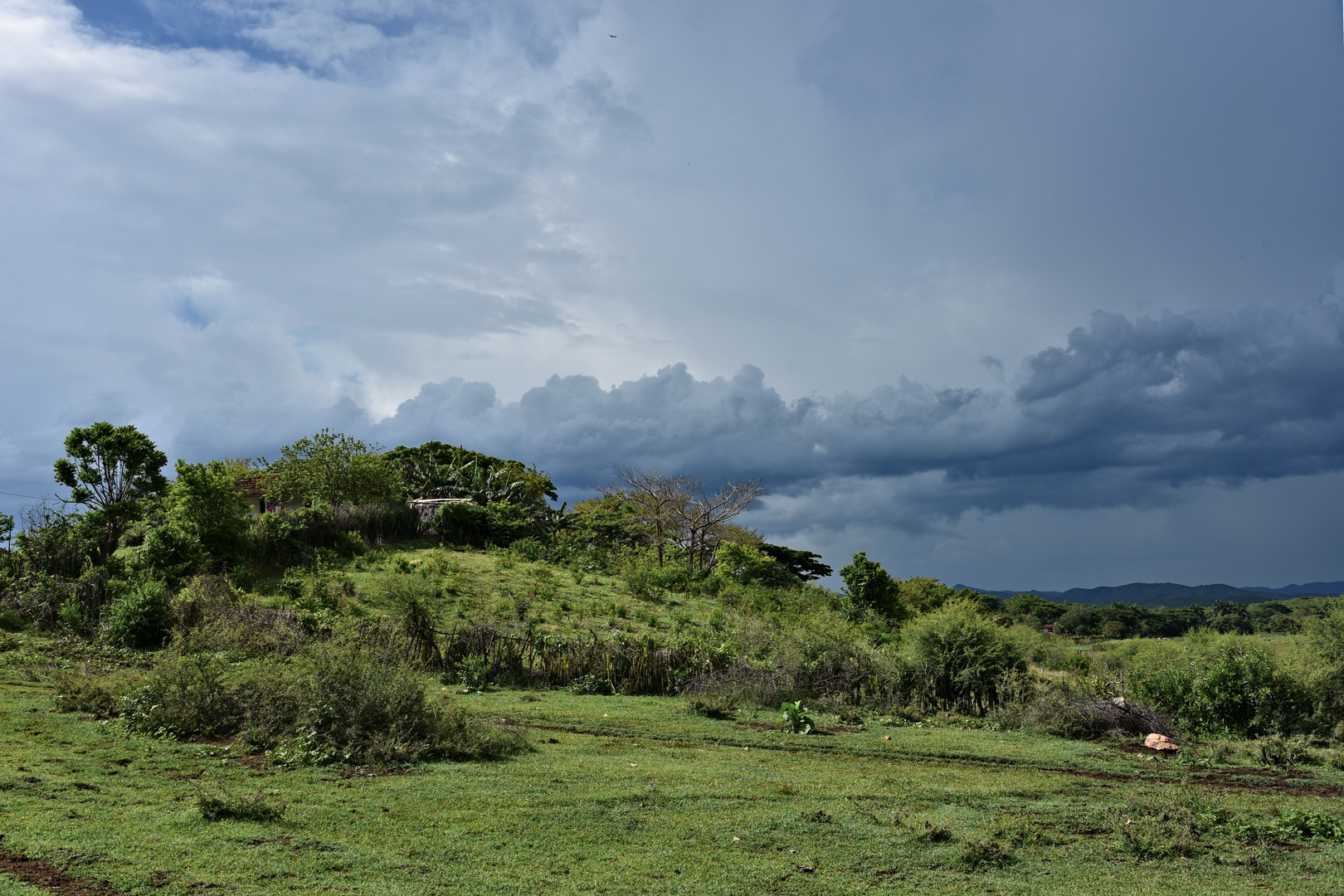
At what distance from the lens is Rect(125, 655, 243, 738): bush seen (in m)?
9.83

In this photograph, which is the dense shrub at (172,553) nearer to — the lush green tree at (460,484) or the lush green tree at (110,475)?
the lush green tree at (110,475)

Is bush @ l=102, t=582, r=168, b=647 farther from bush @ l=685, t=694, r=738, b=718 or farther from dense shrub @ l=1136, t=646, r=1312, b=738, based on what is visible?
dense shrub @ l=1136, t=646, r=1312, b=738

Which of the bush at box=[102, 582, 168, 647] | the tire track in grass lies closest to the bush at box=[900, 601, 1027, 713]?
the tire track in grass

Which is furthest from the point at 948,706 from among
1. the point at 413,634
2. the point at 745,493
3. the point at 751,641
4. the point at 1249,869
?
the point at 745,493

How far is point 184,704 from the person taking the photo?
32.3 feet

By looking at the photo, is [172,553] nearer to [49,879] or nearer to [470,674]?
[470,674]

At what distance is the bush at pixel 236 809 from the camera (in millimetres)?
6699

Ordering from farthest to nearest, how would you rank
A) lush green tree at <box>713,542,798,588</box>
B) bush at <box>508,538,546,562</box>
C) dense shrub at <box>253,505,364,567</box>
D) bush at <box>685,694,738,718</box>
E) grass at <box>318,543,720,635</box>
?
lush green tree at <box>713,542,798,588</box> → bush at <box>508,538,546,562</box> → dense shrub at <box>253,505,364,567</box> → grass at <box>318,543,720,635</box> → bush at <box>685,694,738,718</box>

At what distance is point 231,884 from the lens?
5.46 metres

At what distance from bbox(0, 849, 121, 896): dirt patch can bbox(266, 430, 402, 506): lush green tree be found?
24930 mm

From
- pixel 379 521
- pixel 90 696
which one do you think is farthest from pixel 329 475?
pixel 90 696

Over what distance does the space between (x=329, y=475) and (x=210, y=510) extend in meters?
8.14

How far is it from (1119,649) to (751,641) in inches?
306

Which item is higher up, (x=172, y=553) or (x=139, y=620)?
(x=172, y=553)
